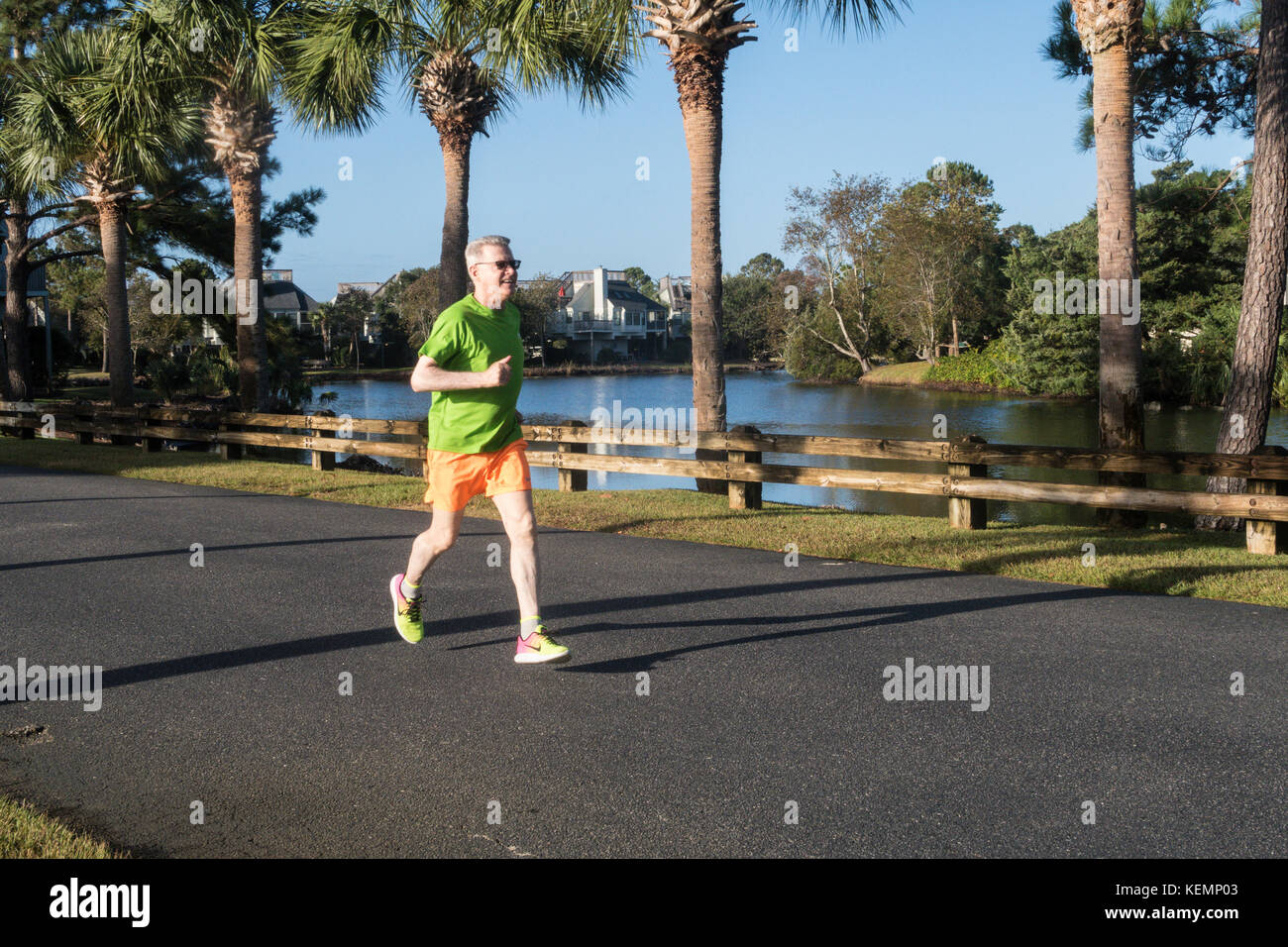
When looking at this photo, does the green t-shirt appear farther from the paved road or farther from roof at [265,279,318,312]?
roof at [265,279,318,312]

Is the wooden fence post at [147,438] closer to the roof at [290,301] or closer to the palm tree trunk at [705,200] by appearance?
the palm tree trunk at [705,200]

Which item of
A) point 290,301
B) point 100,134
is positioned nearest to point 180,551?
point 100,134

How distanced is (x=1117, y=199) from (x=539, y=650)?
9389 mm

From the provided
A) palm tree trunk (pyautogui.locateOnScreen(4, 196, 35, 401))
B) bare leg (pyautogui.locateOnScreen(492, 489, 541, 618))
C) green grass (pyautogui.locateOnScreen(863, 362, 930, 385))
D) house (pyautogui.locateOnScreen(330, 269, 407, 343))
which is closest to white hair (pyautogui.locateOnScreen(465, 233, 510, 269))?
bare leg (pyautogui.locateOnScreen(492, 489, 541, 618))

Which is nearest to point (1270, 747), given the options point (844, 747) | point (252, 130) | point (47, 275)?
point (844, 747)

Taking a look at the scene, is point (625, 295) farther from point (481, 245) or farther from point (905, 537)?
point (481, 245)

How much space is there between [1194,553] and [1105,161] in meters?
4.96

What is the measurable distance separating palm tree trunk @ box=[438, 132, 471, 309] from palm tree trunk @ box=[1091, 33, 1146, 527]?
1042 centimetres

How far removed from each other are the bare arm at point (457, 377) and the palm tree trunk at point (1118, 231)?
8.69 meters

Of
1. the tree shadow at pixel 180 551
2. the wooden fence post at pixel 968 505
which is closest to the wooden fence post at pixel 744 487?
the wooden fence post at pixel 968 505

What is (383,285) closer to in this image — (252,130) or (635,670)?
(252,130)

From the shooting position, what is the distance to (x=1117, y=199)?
485 inches

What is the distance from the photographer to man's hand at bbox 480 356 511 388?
571 cm

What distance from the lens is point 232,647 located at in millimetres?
6707
